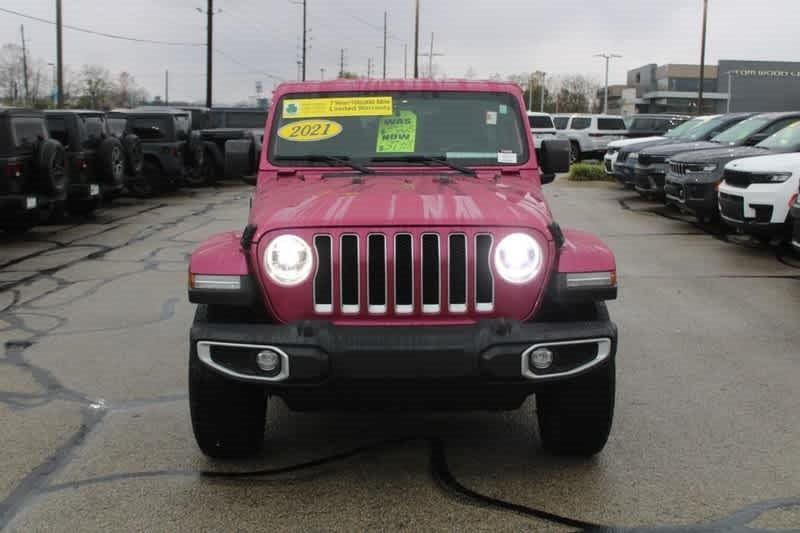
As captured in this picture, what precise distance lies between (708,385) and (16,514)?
4.01 m

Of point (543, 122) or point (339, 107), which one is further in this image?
point (543, 122)

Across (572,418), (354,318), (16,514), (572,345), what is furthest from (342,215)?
(16,514)

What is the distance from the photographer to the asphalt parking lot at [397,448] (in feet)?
13.0

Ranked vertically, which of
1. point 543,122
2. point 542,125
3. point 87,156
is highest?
point 543,122

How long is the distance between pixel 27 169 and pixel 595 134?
2431 centimetres

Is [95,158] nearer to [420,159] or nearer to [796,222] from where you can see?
[796,222]

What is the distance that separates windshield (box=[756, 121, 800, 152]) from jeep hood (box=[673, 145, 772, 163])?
15 centimetres

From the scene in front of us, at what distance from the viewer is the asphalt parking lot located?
3.96m

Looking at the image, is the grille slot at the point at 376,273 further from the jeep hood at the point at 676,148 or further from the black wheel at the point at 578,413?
the jeep hood at the point at 676,148

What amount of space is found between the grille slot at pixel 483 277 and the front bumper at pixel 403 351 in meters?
0.10

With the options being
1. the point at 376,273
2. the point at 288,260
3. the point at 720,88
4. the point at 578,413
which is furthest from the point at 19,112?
the point at 720,88

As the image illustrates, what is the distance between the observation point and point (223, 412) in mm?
4254

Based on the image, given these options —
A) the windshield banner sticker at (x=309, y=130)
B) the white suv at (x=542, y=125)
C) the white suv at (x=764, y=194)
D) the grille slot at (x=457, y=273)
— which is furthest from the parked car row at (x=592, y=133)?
the grille slot at (x=457, y=273)

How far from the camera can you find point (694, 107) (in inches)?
4232
